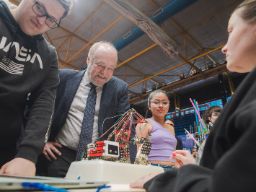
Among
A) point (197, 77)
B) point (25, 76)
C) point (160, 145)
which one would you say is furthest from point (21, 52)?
point (197, 77)

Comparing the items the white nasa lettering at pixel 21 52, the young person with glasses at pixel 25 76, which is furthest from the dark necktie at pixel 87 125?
the white nasa lettering at pixel 21 52

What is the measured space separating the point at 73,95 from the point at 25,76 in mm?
303

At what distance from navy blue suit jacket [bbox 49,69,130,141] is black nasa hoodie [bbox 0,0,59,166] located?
0.17 m

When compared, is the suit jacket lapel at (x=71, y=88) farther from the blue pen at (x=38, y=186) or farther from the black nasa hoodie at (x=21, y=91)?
the blue pen at (x=38, y=186)

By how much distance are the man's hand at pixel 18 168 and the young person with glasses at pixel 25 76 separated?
2 cm

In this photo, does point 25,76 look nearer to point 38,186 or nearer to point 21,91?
point 21,91

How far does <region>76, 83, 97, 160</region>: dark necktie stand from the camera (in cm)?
103

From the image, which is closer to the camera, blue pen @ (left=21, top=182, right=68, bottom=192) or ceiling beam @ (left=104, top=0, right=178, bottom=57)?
blue pen @ (left=21, top=182, right=68, bottom=192)

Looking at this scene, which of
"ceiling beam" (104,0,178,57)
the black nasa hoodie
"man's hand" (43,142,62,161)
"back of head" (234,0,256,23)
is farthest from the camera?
"ceiling beam" (104,0,178,57)

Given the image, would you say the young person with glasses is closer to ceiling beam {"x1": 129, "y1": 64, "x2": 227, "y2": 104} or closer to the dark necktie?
the dark necktie

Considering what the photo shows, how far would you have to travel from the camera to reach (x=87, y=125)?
1090 millimetres

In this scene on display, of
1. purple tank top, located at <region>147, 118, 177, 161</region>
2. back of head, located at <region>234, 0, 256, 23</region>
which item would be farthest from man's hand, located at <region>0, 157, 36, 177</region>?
purple tank top, located at <region>147, 118, 177, 161</region>

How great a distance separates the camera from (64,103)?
115cm

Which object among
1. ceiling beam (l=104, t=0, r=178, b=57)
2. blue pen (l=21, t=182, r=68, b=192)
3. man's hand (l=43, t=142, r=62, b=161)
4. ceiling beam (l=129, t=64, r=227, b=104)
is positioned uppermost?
ceiling beam (l=104, t=0, r=178, b=57)
